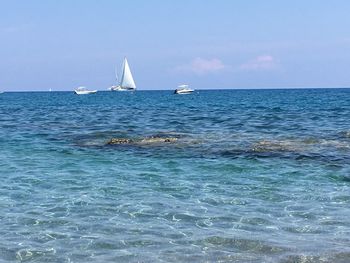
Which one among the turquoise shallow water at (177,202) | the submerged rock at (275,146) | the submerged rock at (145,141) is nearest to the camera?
the turquoise shallow water at (177,202)

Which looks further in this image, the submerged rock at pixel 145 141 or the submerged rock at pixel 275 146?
the submerged rock at pixel 145 141

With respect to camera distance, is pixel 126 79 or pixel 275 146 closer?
pixel 275 146

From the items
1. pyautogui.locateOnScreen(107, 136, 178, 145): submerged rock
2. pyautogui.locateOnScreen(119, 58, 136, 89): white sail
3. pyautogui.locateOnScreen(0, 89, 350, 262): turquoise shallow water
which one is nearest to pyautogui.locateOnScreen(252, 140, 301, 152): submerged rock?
pyautogui.locateOnScreen(0, 89, 350, 262): turquoise shallow water

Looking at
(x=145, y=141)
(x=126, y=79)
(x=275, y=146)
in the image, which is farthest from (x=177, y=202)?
(x=126, y=79)

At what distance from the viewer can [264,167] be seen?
1955cm

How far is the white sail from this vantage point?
160 meters

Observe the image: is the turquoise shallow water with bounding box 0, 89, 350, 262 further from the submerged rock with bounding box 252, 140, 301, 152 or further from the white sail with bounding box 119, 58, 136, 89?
the white sail with bounding box 119, 58, 136, 89

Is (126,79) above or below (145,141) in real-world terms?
above

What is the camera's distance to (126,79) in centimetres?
16225

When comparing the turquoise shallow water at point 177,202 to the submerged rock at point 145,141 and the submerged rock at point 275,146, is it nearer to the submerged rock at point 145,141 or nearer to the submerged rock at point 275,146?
the submerged rock at point 275,146

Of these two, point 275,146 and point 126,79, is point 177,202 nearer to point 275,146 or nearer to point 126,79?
point 275,146

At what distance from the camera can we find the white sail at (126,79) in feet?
525

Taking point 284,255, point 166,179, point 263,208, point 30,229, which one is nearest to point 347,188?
point 263,208

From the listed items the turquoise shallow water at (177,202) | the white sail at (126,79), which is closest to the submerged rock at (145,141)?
the turquoise shallow water at (177,202)
